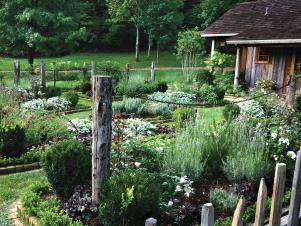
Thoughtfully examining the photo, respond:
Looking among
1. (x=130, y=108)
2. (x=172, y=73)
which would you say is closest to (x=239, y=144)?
(x=130, y=108)

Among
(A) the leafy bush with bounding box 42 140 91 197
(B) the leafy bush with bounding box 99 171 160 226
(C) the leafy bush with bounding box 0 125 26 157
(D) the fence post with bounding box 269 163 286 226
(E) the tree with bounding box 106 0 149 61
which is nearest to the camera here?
(D) the fence post with bounding box 269 163 286 226

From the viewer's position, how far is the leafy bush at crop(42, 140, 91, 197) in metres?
5.04

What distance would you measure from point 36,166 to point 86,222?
2941mm

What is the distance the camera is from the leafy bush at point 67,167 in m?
5.04

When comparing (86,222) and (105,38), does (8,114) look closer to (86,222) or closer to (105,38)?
(86,222)

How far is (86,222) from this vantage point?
4.60 m

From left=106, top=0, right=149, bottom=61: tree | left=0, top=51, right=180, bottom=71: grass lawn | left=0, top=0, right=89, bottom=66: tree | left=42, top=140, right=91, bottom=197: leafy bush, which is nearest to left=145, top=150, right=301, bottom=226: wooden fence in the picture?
left=42, top=140, right=91, bottom=197: leafy bush

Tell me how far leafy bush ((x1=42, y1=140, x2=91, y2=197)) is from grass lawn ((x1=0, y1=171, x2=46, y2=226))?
739mm

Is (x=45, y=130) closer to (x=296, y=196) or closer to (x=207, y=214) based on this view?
(x=296, y=196)

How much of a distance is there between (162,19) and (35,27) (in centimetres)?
1252

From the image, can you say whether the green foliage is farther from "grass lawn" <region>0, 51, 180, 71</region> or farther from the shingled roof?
"grass lawn" <region>0, 51, 180, 71</region>

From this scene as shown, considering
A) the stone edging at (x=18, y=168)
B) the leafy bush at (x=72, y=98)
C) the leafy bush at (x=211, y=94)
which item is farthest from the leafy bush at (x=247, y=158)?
the leafy bush at (x=211, y=94)

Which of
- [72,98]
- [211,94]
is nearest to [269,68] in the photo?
[211,94]

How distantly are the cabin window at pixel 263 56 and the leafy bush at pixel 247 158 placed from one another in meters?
13.5
